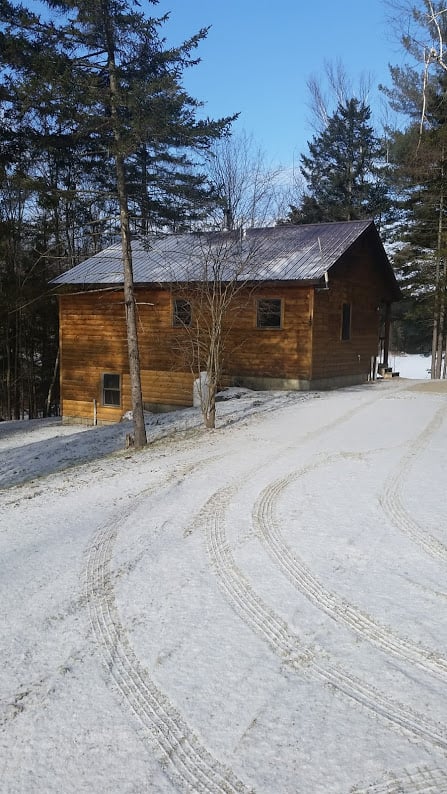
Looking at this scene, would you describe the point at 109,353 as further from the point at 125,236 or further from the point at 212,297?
the point at 125,236

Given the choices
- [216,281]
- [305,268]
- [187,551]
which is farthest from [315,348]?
[187,551]

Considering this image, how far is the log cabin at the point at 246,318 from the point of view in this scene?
609 inches

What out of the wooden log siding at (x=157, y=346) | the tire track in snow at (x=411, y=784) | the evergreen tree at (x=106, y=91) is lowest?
the tire track in snow at (x=411, y=784)

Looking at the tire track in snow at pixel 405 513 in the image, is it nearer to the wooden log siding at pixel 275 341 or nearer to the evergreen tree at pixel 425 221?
the wooden log siding at pixel 275 341

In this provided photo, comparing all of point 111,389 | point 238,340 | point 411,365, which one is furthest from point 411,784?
point 411,365

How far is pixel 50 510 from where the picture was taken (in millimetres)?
6617

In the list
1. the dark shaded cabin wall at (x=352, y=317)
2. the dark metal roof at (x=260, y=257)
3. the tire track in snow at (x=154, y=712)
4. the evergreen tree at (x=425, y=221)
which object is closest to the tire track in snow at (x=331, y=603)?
the tire track in snow at (x=154, y=712)

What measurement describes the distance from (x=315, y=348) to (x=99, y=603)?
41.4 ft

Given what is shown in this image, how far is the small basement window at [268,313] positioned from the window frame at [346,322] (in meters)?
2.62

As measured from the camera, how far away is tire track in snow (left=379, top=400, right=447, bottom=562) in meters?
4.49

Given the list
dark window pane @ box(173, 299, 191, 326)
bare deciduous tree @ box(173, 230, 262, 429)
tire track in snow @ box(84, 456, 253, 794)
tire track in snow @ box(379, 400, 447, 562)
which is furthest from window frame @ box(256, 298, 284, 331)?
tire track in snow @ box(84, 456, 253, 794)

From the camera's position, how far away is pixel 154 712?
2.73 meters

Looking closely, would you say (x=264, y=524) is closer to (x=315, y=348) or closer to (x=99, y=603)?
(x=99, y=603)

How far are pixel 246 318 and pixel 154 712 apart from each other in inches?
558
